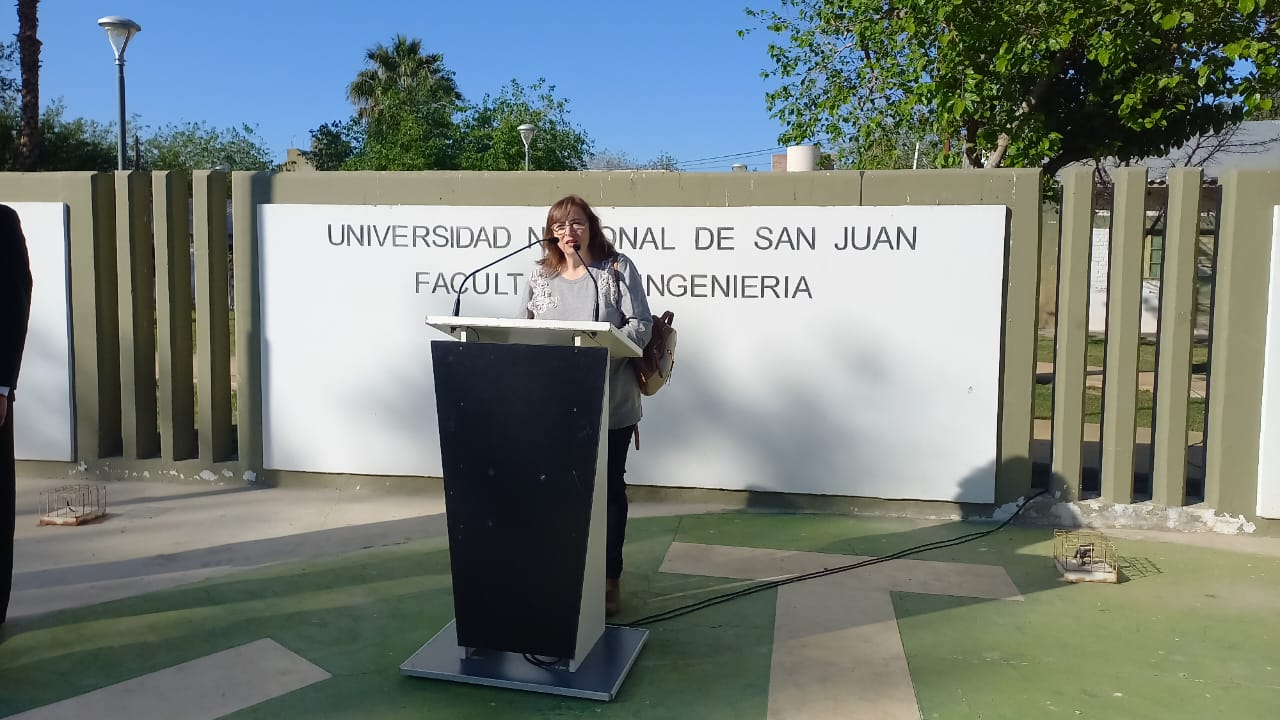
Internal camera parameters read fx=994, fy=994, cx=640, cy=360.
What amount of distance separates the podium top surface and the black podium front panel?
75mm

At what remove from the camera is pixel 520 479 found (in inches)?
131

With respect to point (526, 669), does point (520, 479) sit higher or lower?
higher

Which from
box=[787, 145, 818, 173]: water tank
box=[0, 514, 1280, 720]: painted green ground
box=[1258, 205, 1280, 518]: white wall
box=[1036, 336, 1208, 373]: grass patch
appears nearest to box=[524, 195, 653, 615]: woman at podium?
box=[0, 514, 1280, 720]: painted green ground

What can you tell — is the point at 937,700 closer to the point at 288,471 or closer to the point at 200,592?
the point at 200,592

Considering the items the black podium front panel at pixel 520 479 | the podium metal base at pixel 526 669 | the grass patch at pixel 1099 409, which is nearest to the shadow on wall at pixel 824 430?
the podium metal base at pixel 526 669

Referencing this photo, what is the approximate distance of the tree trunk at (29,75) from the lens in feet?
65.8

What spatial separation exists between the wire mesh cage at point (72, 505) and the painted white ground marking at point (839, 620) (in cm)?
333

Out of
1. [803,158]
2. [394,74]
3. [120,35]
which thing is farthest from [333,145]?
[803,158]

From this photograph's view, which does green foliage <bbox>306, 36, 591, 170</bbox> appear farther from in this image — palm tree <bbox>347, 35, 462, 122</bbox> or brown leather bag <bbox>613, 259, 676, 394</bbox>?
brown leather bag <bbox>613, 259, 676, 394</bbox>

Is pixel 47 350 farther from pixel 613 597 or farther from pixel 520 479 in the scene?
pixel 520 479

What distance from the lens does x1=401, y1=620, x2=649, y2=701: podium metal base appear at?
3424mm

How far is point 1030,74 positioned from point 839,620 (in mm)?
8966

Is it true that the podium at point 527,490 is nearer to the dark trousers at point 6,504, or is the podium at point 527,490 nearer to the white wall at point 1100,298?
the dark trousers at point 6,504

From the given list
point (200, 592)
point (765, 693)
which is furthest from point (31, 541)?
point (765, 693)
